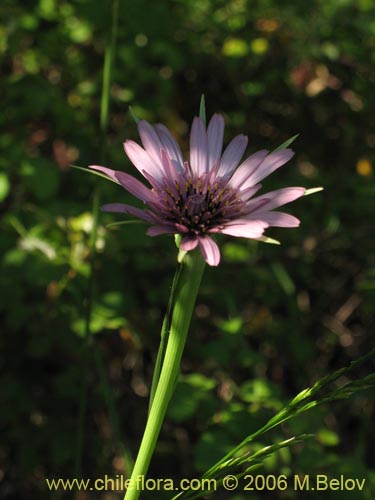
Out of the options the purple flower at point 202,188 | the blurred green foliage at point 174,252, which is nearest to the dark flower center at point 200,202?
the purple flower at point 202,188

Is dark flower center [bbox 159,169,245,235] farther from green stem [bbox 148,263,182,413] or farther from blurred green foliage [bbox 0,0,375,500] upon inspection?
blurred green foliage [bbox 0,0,375,500]

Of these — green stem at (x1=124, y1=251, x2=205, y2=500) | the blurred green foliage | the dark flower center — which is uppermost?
the blurred green foliage

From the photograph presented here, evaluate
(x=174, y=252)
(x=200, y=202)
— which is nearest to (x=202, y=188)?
(x=200, y=202)

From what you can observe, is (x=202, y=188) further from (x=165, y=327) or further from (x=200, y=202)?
(x=165, y=327)

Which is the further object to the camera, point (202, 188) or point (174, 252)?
point (174, 252)

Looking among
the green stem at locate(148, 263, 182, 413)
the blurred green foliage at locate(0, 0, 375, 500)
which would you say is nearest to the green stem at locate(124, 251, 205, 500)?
the green stem at locate(148, 263, 182, 413)

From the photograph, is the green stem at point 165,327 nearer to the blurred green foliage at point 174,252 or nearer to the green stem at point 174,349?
the green stem at point 174,349

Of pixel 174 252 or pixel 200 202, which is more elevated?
pixel 174 252
